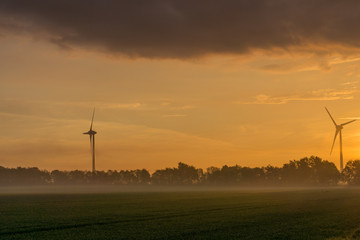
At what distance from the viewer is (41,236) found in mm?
35969

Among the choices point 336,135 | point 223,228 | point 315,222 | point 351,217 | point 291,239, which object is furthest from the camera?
point 336,135

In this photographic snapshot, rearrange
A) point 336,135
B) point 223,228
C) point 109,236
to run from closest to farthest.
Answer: point 109,236
point 223,228
point 336,135

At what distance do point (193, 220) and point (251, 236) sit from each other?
41.7 ft

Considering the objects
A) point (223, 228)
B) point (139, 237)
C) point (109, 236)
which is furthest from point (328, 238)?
point (109, 236)

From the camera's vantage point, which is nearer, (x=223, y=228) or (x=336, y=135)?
(x=223, y=228)

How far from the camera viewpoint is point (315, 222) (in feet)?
144

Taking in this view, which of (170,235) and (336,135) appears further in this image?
(336,135)

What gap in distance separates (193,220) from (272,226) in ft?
29.9

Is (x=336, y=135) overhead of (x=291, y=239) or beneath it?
overhead

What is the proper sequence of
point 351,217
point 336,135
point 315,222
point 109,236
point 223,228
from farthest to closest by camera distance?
point 336,135 → point 351,217 → point 315,222 → point 223,228 → point 109,236

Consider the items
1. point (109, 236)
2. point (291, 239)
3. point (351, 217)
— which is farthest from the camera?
point (351, 217)

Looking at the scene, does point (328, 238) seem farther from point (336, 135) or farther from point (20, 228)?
point (336, 135)

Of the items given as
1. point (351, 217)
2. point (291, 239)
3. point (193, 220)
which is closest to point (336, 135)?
point (351, 217)

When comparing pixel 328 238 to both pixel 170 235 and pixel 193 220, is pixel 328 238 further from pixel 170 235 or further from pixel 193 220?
pixel 193 220
